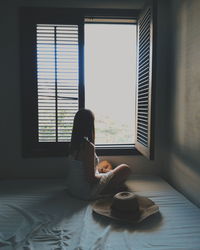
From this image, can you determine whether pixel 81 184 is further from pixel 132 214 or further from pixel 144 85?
pixel 144 85

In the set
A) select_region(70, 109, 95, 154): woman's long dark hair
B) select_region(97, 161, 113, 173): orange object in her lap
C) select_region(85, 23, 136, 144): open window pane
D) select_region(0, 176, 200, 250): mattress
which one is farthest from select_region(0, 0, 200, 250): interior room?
select_region(70, 109, 95, 154): woman's long dark hair

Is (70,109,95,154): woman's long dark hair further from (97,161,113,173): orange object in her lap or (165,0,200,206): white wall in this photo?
(165,0,200,206): white wall

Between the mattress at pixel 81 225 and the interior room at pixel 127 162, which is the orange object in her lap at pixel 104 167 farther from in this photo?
the mattress at pixel 81 225

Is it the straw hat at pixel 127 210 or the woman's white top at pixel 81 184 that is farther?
the woman's white top at pixel 81 184

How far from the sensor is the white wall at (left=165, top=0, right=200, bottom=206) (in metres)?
1.64

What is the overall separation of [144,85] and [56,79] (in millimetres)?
848

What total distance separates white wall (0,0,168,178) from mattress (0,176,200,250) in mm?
427

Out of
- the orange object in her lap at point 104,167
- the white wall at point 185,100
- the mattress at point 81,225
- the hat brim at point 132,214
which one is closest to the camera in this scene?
the mattress at point 81,225

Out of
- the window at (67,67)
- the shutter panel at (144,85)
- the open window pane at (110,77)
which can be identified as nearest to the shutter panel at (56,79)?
the window at (67,67)

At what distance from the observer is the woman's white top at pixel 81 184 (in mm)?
1708

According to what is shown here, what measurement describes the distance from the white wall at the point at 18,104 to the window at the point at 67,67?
0.08 meters

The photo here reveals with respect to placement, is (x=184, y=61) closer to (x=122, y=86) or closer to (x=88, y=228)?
(x=122, y=86)

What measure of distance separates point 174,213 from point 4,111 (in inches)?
68.5

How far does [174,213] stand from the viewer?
4.77 ft
